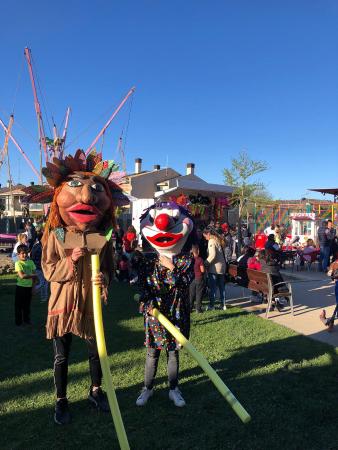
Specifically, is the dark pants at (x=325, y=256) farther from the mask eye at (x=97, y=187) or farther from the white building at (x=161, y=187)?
the mask eye at (x=97, y=187)

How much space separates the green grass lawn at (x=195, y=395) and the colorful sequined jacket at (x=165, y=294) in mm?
645

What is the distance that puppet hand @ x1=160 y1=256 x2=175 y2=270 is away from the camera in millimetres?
3387

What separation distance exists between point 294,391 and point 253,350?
117 cm

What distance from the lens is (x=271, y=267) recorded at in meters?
7.17

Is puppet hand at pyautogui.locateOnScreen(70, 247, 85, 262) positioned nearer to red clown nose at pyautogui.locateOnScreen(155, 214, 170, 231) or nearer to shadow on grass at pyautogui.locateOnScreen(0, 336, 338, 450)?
red clown nose at pyautogui.locateOnScreen(155, 214, 170, 231)

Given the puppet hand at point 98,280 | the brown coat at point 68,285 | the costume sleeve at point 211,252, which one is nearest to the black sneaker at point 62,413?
the brown coat at point 68,285

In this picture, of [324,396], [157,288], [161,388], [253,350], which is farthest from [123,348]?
[324,396]

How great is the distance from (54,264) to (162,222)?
0.95m

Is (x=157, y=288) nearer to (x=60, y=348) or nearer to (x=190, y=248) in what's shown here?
(x=190, y=248)

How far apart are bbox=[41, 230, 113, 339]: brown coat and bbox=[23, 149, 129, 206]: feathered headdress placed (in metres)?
0.40

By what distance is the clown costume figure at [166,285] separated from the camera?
3.38 meters

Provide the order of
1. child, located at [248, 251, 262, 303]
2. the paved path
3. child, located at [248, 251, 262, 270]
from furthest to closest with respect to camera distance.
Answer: child, located at [248, 251, 262, 270] → child, located at [248, 251, 262, 303] → the paved path

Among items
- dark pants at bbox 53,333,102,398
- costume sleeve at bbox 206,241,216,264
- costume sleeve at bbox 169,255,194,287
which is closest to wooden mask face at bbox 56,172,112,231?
costume sleeve at bbox 169,255,194,287

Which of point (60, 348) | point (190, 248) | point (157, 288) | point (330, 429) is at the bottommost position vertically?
point (330, 429)
